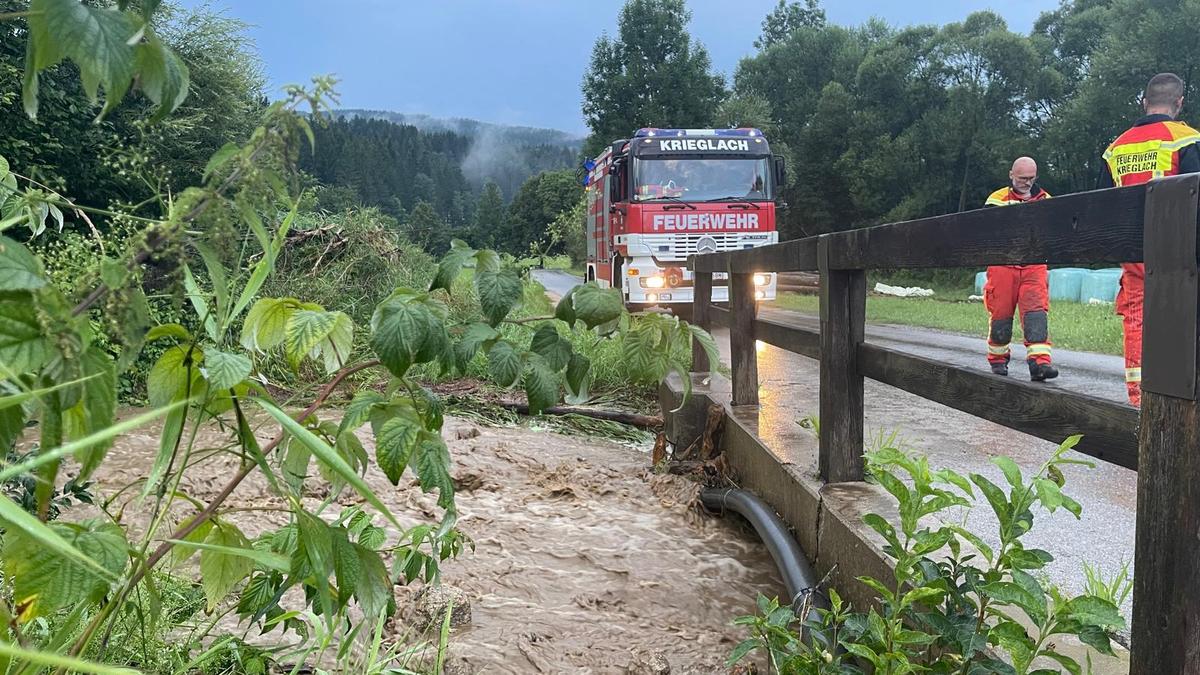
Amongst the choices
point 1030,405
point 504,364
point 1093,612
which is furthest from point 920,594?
point 504,364

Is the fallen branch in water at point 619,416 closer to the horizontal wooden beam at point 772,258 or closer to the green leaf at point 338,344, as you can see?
the horizontal wooden beam at point 772,258

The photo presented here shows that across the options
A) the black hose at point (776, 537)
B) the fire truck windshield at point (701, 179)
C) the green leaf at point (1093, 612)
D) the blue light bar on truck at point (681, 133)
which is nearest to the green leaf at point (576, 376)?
the green leaf at point (1093, 612)

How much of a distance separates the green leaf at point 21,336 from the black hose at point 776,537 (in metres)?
2.05

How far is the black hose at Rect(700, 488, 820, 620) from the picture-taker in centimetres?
276

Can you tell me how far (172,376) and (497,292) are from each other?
43 centimetres

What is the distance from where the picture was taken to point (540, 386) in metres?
1.28

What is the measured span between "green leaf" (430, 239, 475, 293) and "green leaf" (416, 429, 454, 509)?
22cm

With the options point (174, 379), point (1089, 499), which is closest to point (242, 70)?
point (1089, 499)

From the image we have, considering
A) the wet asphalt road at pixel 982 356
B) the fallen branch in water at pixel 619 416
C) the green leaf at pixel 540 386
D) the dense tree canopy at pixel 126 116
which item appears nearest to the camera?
the green leaf at pixel 540 386

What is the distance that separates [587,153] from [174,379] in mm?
42031

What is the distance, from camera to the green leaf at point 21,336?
2.39 feet

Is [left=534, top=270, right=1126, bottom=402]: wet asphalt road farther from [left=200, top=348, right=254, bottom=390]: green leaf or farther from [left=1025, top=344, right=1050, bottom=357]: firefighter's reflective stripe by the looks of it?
[left=200, top=348, right=254, bottom=390]: green leaf

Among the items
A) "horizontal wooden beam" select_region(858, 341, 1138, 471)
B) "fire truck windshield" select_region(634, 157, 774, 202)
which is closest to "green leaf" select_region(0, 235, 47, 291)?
"horizontal wooden beam" select_region(858, 341, 1138, 471)

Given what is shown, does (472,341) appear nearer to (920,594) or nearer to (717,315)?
(920,594)
